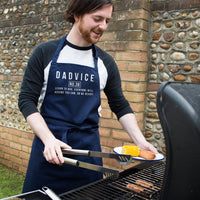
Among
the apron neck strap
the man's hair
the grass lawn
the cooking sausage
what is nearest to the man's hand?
the cooking sausage

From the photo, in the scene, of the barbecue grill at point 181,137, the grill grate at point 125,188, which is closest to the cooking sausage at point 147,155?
the grill grate at point 125,188

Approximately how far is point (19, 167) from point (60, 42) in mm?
3523

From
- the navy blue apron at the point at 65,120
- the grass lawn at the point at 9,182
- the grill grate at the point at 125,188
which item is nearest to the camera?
the grill grate at the point at 125,188

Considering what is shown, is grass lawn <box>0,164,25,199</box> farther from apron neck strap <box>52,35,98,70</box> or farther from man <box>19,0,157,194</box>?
apron neck strap <box>52,35,98,70</box>

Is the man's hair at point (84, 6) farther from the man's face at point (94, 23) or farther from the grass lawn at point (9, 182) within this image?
the grass lawn at point (9, 182)

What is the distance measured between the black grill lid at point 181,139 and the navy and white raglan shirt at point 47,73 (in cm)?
101

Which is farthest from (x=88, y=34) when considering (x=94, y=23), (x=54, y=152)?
(x=54, y=152)

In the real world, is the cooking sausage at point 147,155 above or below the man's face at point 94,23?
below

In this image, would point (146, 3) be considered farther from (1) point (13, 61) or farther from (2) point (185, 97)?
(1) point (13, 61)

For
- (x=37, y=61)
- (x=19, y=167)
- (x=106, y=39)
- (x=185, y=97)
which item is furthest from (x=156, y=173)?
(x=19, y=167)

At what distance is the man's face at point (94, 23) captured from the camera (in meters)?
1.70

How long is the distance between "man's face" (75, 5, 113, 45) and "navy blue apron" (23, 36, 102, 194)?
221 millimetres

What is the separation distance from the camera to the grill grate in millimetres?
1325

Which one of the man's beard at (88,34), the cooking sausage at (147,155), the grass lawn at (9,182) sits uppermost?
the man's beard at (88,34)
